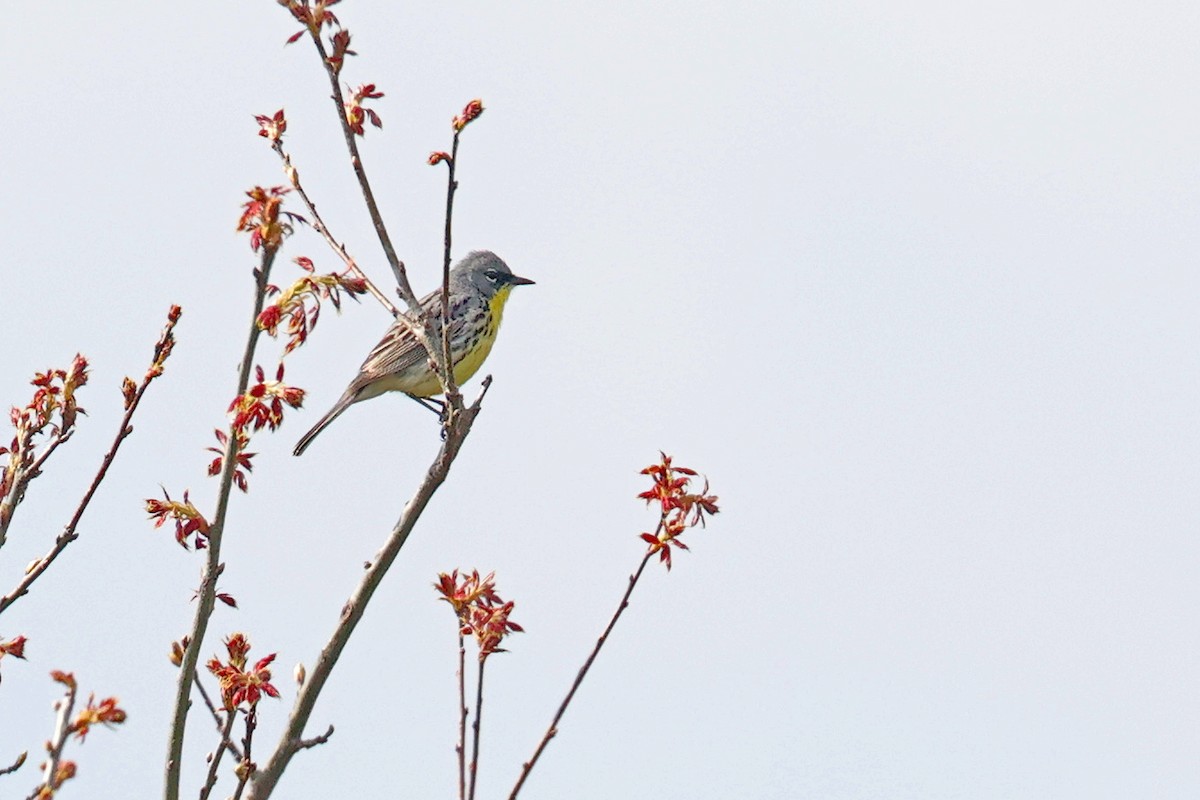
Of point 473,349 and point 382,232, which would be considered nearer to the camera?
point 382,232

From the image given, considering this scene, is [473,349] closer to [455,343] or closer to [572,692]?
[455,343]

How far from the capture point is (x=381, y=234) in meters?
6.35

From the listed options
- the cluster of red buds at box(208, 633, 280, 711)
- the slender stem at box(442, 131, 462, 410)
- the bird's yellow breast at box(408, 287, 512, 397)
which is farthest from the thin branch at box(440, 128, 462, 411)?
the bird's yellow breast at box(408, 287, 512, 397)

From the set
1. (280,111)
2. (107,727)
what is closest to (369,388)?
(280,111)

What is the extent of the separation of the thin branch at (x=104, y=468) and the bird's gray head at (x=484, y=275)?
367 inches

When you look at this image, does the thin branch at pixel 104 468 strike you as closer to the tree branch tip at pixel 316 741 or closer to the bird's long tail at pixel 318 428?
the tree branch tip at pixel 316 741

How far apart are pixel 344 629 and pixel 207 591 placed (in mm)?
786

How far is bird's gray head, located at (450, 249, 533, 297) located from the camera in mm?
15736

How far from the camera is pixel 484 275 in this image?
15961 millimetres

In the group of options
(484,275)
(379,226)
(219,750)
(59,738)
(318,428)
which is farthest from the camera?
(484,275)

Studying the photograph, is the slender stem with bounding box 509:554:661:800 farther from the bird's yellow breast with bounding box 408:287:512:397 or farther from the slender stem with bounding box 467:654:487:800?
the bird's yellow breast with bounding box 408:287:512:397

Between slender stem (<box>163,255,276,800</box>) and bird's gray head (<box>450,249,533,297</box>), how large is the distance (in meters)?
10.5

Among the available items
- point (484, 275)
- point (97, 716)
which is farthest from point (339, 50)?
point (484, 275)

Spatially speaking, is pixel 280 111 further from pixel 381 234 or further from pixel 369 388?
pixel 369 388
